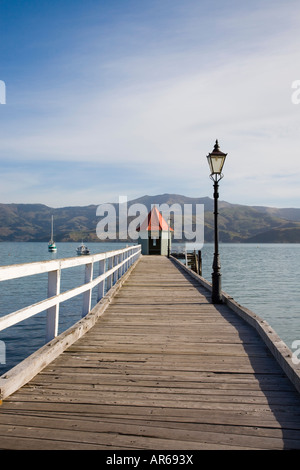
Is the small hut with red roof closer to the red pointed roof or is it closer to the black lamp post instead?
the red pointed roof

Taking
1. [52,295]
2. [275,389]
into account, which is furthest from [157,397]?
[52,295]

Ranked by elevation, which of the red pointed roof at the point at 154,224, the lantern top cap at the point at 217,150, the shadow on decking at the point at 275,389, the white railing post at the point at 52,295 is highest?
the lantern top cap at the point at 217,150

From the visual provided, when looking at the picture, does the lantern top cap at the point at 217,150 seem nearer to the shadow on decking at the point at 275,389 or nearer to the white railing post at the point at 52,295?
the shadow on decking at the point at 275,389

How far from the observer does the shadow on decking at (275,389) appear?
294 cm

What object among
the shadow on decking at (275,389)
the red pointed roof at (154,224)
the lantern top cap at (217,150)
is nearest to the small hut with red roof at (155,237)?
the red pointed roof at (154,224)

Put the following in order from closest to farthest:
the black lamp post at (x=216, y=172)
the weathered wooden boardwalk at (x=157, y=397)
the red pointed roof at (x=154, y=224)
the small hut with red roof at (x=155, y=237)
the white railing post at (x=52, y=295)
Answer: the weathered wooden boardwalk at (x=157, y=397) < the white railing post at (x=52, y=295) < the black lamp post at (x=216, y=172) < the small hut with red roof at (x=155, y=237) < the red pointed roof at (x=154, y=224)

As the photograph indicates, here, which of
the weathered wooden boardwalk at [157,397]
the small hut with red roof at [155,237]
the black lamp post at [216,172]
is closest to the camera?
the weathered wooden boardwalk at [157,397]

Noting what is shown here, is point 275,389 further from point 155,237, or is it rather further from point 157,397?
point 155,237

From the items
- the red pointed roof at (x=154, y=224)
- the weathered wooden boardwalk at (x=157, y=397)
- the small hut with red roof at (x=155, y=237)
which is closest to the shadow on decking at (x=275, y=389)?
the weathered wooden boardwalk at (x=157, y=397)

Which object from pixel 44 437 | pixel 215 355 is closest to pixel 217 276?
pixel 215 355

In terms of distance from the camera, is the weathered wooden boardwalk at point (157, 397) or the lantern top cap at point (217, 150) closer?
the weathered wooden boardwalk at point (157, 397)

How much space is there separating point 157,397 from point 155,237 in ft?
118

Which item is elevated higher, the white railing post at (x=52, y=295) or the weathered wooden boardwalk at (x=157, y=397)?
the white railing post at (x=52, y=295)
